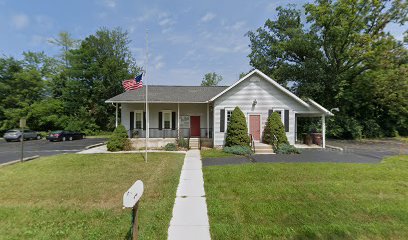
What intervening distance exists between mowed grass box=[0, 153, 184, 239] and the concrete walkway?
0.57ft

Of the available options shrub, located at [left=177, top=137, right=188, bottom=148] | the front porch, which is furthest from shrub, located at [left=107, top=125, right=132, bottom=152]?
shrub, located at [left=177, top=137, right=188, bottom=148]

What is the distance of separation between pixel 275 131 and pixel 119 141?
1065 centimetres

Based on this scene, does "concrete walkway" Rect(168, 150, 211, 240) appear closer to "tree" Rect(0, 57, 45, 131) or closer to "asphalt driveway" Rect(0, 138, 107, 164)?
"asphalt driveway" Rect(0, 138, 107, 164)

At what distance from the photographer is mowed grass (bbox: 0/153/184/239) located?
4023 millimetres

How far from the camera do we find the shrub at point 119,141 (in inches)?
560

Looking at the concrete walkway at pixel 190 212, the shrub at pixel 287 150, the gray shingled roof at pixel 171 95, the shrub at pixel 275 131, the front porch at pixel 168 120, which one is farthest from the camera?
the front porch at pixel 168 120

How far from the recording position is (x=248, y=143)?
13.7 metres

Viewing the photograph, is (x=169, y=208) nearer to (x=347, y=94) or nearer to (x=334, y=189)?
(x=334, y=189)

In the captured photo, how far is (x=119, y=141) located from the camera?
1440cm

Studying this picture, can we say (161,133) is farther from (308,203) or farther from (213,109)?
(308,203)

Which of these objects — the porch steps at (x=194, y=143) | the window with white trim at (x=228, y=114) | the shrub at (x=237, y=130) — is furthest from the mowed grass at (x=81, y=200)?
the window with white trim at (x=228, y=114)

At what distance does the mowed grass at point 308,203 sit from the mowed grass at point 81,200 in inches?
52.8

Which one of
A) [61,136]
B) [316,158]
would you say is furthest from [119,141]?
[61,136]

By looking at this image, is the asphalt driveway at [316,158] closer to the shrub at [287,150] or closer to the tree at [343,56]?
the shrub at [287,150]
